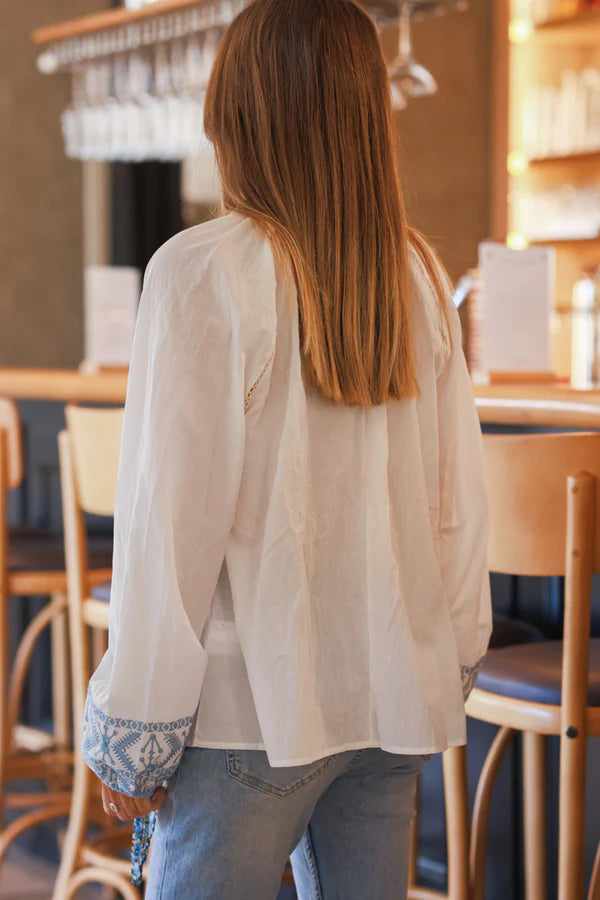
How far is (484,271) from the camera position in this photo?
8.09 ft

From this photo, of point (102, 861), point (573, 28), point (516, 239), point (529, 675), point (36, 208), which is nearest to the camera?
point (529, 675)

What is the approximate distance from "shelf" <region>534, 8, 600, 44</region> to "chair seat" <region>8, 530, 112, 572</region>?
291 cm

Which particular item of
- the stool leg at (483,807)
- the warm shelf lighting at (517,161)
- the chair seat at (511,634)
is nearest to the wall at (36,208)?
the warm shelf lighting at (517,161)

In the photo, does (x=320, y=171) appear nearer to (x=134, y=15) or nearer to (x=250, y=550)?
(x=250, y=550)

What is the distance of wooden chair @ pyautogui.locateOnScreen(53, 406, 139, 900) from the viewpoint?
2.02 meters

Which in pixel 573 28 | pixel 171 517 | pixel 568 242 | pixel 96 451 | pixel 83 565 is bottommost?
pixel 83 565

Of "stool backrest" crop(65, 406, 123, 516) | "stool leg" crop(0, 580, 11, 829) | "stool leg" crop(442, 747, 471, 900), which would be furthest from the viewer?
"stool leg" crop(0, 580, 11, 829)

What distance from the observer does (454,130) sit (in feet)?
15.1

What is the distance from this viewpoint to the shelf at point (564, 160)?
4434mm

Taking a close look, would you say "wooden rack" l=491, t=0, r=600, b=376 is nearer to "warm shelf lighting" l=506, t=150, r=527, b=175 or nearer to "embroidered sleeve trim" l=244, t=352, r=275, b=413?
"warm shelf lighting" l=506, t=150, r=527, b=175

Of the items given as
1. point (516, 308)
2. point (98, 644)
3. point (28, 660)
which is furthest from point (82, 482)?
point (516, 308)

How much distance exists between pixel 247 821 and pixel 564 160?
12.9ft

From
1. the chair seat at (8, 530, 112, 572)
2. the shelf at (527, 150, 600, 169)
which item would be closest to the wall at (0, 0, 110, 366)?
the shelf at (527, 150, 600, 169)

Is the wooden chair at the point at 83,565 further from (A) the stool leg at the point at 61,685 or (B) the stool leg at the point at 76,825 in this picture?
(A) the stool leg at the point at 61,685
